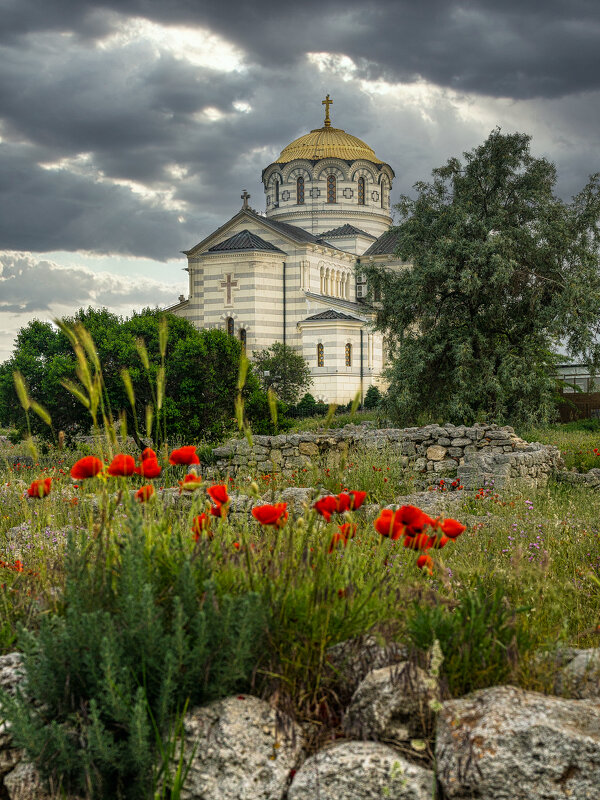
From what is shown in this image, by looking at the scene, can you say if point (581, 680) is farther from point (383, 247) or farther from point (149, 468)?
point (383, 247)

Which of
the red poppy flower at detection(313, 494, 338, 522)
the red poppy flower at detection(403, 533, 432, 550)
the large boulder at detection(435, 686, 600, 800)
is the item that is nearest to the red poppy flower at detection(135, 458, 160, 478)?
the red poppy flower at detection(313, 494, 338, 522)

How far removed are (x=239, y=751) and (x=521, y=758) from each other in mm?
1036

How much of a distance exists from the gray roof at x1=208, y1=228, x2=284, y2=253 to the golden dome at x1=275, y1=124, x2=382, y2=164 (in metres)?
11.0

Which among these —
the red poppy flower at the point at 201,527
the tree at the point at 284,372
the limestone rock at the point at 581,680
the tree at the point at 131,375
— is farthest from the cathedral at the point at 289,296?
the limestone rock at the point at 581,680

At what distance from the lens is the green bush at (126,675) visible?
2.62 metres

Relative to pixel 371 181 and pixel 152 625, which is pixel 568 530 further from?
pixel 371 181

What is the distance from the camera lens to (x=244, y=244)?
147 feet

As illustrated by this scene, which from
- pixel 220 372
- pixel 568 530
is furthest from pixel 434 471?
pixel 220 372

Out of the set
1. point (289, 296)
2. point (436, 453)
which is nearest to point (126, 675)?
point (436, 453)

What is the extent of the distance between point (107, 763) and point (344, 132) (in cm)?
5948

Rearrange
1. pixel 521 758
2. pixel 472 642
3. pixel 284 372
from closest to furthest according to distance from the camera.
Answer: pixel 521 758 < pixel 472 642 < pixel 284 372

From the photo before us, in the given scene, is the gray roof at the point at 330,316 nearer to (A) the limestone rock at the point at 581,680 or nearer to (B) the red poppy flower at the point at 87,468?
(B) the red poppy flower at the point at 87,468

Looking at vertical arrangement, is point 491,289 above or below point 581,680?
above

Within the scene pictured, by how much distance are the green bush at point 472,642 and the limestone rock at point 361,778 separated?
0.41m
